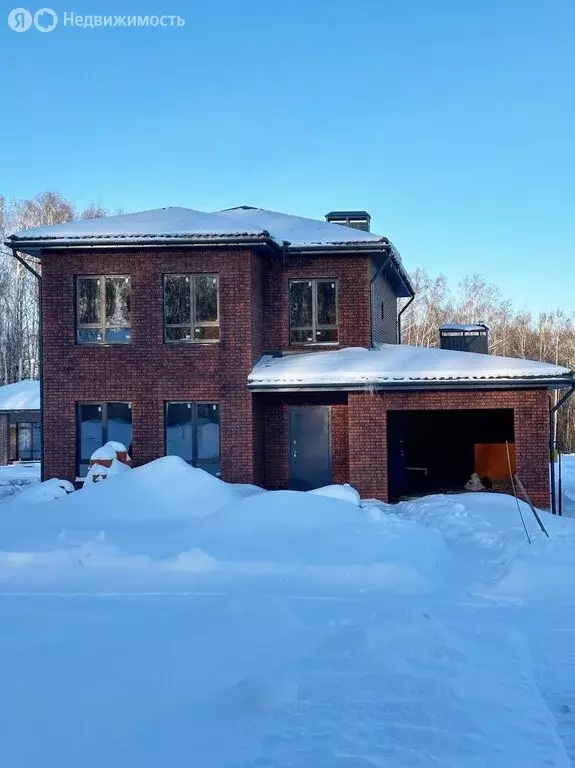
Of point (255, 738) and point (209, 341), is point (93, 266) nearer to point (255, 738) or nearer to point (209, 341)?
point (209, 341)

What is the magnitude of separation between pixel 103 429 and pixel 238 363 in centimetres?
325

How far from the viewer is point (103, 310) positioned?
641 inches

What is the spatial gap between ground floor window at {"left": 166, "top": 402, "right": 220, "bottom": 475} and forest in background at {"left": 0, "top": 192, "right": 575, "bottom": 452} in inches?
1044

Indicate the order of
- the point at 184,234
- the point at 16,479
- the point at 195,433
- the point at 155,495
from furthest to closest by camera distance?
the point at 16,479 < the point at 195,433 < the point at 184,234 < the point at 155,495

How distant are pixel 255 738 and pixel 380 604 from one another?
323cm

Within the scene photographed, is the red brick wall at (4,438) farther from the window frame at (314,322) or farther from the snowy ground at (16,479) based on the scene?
the window frame at (314,322)

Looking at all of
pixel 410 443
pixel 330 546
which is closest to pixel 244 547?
pixel 330 546

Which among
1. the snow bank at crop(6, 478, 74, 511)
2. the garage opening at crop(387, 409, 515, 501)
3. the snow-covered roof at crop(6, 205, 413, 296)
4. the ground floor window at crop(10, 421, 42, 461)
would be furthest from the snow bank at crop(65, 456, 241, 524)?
the ground floor window at crop(10, 421, 42, 461)

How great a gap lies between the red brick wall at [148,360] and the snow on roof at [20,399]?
14.4 metres

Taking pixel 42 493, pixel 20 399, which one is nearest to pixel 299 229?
pixel 42 493

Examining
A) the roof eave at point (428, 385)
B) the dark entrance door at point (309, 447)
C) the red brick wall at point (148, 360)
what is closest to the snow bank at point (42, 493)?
the red brick wall at point (148, 360)

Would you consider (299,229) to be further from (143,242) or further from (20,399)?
(20,399)

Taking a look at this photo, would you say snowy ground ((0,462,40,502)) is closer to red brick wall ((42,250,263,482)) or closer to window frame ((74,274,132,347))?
red brick wall ((42,250,263,482))

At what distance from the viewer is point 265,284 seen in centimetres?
1712
